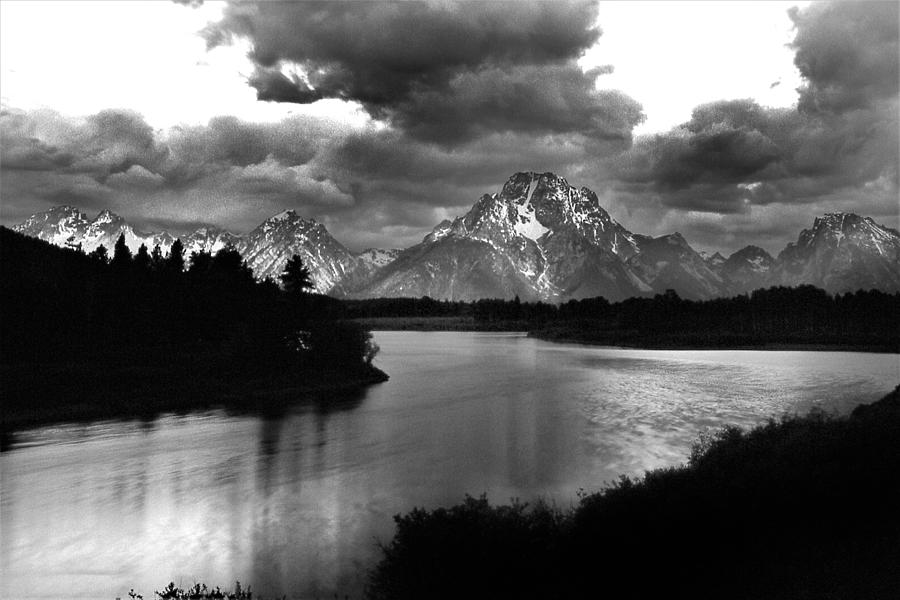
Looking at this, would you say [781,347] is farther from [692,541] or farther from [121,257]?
[692,541]

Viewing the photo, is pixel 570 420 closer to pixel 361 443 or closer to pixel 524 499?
pixel 361 443

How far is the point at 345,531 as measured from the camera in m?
25.6

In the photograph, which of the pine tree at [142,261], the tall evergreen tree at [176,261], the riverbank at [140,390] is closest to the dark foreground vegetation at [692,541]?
the riverbank at [140,390]

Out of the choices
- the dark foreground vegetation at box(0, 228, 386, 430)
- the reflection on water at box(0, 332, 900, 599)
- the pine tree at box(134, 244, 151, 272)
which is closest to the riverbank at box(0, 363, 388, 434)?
the dark foreground vegetation at box(0, 228, 386, 430)

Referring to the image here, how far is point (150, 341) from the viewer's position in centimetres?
9075

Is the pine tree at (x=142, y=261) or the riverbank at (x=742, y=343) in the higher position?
the pine tree at (x=142, y=261)

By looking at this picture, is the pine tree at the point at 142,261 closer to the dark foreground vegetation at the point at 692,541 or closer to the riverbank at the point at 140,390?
the riverbank at the point at 140,390

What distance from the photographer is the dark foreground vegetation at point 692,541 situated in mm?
15039

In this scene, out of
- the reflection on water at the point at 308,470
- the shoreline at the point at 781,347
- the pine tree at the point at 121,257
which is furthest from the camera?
the shoreline at the point at 781,347

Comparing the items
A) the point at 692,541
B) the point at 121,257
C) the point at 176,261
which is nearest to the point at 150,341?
the point at 121,257

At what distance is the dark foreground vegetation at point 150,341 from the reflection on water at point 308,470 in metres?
7.53

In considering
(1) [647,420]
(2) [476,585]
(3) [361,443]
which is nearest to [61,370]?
(3) [361,443]

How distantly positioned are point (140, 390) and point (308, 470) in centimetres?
3622

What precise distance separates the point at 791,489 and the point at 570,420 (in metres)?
36.7
